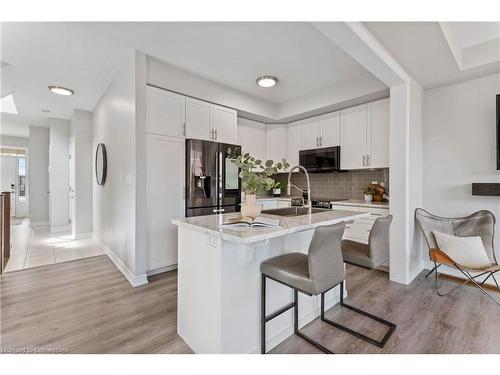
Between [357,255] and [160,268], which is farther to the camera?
[160,268]

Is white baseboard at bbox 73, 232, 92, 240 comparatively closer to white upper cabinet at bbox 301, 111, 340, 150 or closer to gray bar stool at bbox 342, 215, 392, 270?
white upper cabinet at bbox 301, 111, 340, 150

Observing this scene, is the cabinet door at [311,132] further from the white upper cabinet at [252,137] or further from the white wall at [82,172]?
the white wall at [82,172]

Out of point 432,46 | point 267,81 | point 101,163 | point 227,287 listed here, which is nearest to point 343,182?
point 267,81

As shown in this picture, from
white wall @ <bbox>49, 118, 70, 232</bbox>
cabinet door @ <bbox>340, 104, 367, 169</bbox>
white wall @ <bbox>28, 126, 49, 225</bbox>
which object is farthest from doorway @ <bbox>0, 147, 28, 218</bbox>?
cabinet door @ <bbox>340, 104, 367, 169</bbox>

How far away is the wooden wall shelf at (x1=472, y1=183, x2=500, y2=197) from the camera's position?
2518 mm

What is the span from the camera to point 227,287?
1.40m

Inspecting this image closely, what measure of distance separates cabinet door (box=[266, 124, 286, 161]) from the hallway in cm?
340

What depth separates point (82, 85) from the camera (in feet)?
11.6

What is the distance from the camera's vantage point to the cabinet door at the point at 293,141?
14.2 feet

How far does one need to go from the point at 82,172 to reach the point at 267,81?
4.11m

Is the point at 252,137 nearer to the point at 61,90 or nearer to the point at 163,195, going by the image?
the point at 163,195

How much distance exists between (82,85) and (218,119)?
6.88 ft

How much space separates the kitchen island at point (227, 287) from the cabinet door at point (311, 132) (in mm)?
2546
